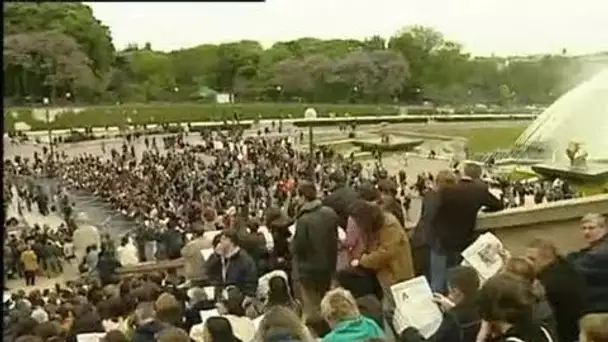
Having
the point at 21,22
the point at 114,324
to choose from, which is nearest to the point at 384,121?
the point at 114,324

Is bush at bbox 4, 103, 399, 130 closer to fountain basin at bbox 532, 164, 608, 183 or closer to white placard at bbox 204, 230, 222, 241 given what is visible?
white placard at bbox 204, 230, 222, 241

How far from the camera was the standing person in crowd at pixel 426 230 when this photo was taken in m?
4.04

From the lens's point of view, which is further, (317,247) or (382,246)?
(317,247)

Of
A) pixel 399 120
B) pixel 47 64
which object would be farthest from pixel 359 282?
pixel 399 120

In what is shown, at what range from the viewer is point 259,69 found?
4770 millimetres

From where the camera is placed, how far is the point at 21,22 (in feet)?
9.68

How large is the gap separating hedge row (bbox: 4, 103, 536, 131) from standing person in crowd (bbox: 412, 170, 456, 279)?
1070 millimetres

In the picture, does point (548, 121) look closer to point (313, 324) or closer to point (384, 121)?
point (384, 121)

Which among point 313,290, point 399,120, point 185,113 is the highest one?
point 185,113

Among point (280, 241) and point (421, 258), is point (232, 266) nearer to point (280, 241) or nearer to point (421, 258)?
point (280, 241)

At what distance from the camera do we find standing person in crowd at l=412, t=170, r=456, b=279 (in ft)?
13.3

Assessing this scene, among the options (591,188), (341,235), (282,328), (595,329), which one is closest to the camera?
(595,329)

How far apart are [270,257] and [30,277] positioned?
88cm

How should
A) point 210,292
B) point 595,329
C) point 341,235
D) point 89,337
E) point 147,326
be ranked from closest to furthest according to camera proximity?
point 595,329 → point 147,326 → point 89,337 → point 210,292 → point 341,235
